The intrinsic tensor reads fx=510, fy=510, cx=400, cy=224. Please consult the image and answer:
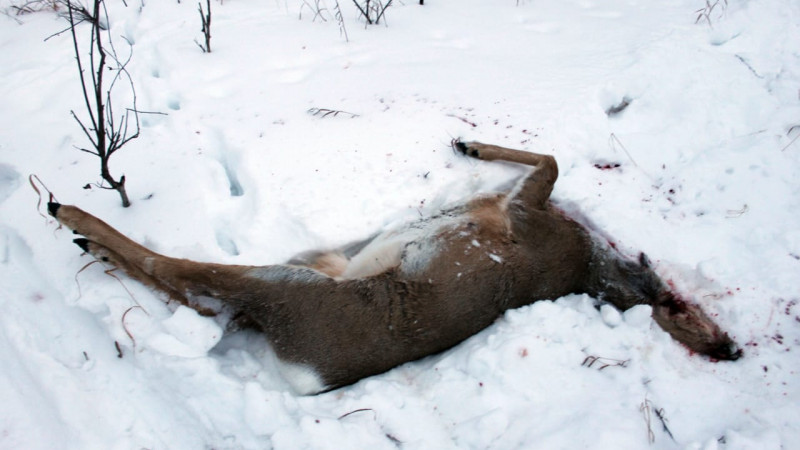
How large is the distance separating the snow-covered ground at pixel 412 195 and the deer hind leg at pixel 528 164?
0.31 ft

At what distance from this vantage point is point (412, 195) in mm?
3355

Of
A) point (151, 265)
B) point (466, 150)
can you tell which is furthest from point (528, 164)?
point (151, 265)

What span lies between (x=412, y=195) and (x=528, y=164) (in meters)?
0.87

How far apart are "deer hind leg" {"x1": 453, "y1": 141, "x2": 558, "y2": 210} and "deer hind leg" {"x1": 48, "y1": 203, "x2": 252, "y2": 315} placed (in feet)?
5.64

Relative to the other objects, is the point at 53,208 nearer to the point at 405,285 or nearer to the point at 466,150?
the point at 405,285

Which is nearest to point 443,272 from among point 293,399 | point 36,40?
point 293,399

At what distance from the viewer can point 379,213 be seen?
326 centimetres

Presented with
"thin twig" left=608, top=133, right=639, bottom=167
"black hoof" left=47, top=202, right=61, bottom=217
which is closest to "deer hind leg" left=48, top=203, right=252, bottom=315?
"black hoof" left=47, top=202, right=61, bottom=217

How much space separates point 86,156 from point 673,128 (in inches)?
162

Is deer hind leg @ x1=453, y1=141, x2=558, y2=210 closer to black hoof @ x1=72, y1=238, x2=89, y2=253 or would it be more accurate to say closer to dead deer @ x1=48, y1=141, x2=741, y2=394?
dead deer @ x1=48, y1=141, x2=741, y2=394

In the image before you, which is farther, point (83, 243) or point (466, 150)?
point (466, 150)

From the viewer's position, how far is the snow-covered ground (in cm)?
240

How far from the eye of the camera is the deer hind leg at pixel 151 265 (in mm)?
2746

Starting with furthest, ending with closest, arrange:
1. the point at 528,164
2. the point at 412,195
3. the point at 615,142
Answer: the point at 615,142 < the point at 528,164 < the point at 412,195
